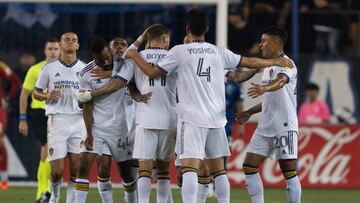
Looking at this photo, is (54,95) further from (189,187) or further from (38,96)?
(189,187)

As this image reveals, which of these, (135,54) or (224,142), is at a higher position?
(135,54)

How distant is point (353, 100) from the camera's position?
22.7 meters

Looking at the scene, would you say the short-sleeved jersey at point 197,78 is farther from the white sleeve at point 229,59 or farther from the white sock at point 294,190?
the white sock at point 294,190

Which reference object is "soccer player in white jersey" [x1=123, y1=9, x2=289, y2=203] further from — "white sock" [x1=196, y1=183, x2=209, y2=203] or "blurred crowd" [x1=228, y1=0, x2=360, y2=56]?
"blurred crowd" [x1=228, y1=0, x2=360, y2=56]

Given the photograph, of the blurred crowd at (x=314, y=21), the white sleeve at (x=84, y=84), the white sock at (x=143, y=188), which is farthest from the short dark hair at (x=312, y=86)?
the white sock at (x=143, y=188)

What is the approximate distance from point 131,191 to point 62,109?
173cm

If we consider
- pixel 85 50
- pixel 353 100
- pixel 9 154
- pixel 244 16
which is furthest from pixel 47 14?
pixel 353 100

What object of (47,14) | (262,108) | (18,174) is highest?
(47,14)

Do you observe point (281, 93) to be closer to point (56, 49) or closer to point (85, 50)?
point (56, 49)

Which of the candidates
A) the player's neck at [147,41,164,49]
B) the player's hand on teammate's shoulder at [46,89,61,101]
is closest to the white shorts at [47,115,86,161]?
the player's hand on teammate's shoulder at [46,89,61,101]

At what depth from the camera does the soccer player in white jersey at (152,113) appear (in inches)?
542

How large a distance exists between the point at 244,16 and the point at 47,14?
14.1 feet

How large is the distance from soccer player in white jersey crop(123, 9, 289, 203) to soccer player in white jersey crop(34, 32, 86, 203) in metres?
2.38

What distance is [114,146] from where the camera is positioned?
14.3 meters
